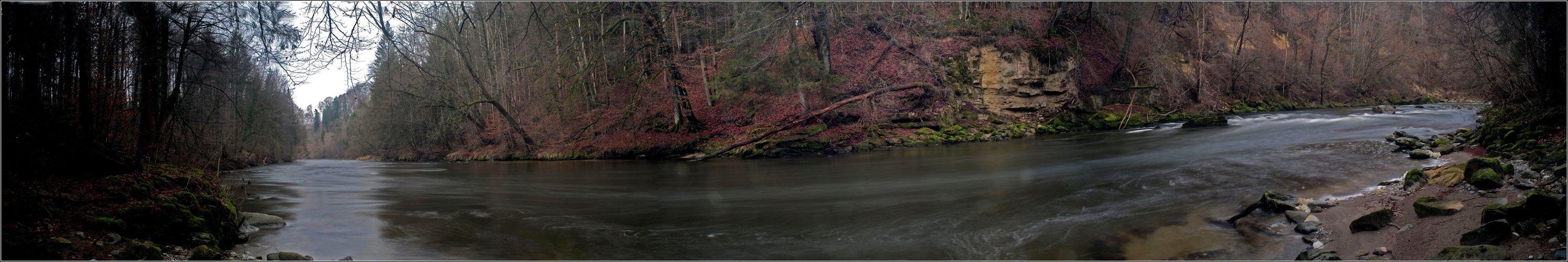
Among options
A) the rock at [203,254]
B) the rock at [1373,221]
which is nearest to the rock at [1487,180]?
the rock at [1373,221]

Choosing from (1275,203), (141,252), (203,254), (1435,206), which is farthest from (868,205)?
(141,252)

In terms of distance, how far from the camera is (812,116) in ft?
61.2

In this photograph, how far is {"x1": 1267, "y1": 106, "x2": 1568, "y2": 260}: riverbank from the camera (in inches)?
157

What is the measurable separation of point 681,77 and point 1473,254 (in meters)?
17.2

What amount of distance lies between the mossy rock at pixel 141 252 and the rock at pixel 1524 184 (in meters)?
11.2

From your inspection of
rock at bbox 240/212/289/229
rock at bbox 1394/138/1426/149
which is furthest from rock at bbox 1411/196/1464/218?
rock at bbox 240/212/289/229

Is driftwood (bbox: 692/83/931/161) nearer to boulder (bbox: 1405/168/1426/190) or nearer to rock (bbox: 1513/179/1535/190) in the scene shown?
boulder (bbox: 1405/168/1426/190)

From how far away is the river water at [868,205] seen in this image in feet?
20.3

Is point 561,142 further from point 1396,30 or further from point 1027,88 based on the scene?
point 1396,30

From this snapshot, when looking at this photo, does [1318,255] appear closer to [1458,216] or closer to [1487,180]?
[1458,216]

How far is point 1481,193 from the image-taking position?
561 centimetres

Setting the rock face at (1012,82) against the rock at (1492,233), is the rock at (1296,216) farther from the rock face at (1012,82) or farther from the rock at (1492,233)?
the rock face at (1012,82)

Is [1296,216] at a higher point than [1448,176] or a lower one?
lower

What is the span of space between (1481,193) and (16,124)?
12.1 metres
